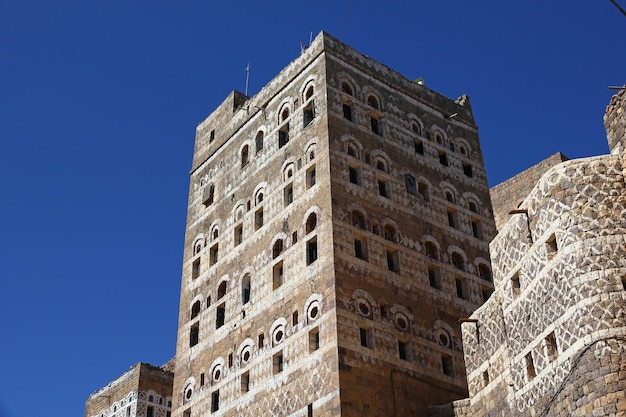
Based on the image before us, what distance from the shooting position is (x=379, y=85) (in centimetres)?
2780

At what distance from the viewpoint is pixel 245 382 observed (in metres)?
24.0

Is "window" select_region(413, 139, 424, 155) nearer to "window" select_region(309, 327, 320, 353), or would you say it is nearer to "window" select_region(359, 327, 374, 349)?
"window" select_region(359, 327, 374, 349)

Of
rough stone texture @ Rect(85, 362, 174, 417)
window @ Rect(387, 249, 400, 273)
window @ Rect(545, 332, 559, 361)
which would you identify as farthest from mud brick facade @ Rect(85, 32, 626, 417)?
rough stone texture @ Rect(85, 362, 174, 417)

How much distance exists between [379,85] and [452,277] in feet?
20.8

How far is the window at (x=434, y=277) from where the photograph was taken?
2470 centimetres

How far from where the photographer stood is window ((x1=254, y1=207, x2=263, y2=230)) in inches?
1040

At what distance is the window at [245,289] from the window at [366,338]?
Answer: 430 cm

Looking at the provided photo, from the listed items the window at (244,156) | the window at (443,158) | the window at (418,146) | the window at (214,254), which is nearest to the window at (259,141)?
the window at (244,156)

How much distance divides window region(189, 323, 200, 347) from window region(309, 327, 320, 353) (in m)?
5.85

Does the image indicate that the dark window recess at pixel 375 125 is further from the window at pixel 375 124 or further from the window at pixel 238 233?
the window at pixel 238 233

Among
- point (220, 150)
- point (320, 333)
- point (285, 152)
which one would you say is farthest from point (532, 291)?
point (220, 150)

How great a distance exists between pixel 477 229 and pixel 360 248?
5.13 metres

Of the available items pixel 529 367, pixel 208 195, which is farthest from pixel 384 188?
pixel 529 367

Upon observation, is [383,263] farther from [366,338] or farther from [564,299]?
[564,299]
